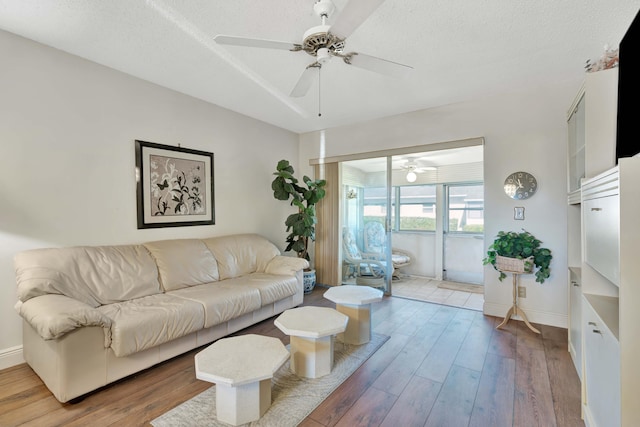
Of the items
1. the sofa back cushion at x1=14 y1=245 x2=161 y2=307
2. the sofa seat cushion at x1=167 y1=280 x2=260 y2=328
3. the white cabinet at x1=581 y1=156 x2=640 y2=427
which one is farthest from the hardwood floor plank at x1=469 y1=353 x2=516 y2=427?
the sofa back cushion at x1=14 y1=245 x2=161 y2=307

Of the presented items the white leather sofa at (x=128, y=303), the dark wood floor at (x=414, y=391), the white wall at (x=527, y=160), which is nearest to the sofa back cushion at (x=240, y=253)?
the white leather sofa at (x=128, y=303)

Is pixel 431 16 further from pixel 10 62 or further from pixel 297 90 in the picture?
pixel 10 62

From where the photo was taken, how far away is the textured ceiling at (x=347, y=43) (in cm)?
195

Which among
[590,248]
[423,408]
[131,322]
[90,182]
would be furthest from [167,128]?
[590,248]

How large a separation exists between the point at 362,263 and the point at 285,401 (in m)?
2.88

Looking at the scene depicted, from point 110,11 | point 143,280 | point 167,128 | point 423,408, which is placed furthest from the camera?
point 167,128

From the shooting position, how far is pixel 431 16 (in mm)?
2021

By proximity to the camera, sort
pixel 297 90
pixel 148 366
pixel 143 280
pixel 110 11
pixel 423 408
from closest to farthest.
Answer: pixel 423 408 < pixel 110 11 < pixel 148 366 < pixel 297 90 < pixel 143 280

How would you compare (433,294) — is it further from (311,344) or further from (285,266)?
(311,344)

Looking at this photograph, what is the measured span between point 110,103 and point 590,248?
397 centimetres

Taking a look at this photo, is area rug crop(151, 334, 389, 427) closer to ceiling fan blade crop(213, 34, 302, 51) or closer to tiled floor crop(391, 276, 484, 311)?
tiled floor crop(391, 276, 484, 311)

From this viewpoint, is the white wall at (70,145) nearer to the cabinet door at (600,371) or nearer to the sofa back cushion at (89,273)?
the sofa back cushion at (89,273)

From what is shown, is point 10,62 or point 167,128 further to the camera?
point 167,128

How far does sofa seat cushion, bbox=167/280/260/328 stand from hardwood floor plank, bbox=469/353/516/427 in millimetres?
2013
